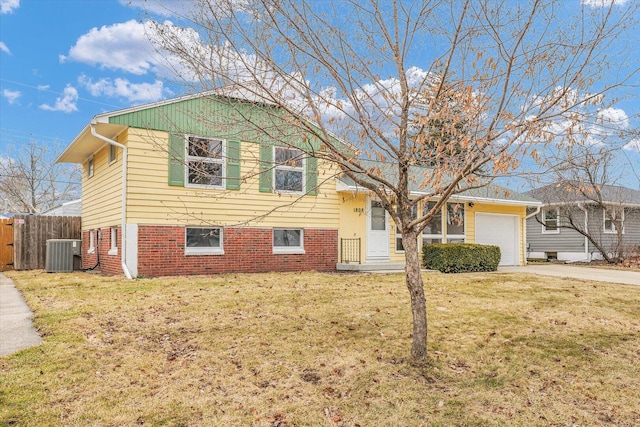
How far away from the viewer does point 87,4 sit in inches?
542

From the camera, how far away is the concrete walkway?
5033 mm

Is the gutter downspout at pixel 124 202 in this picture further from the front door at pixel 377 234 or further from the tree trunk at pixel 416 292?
the tree trunk at pixel 416 292

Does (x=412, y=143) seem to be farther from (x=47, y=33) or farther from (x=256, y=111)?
(x=47, y=33)

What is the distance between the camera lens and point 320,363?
4559 millimetres

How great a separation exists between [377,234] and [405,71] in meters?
9.88

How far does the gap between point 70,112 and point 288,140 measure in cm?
3118

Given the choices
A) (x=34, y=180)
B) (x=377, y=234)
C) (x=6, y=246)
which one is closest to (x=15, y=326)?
(x=377, y=234)

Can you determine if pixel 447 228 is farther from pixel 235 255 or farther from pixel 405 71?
pixel 405 71

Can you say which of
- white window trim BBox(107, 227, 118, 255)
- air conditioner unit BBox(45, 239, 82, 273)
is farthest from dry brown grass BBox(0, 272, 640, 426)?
air conditioner unit BBox(45, 239, 82, 273)

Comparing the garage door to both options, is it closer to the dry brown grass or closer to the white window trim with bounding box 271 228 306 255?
the white window trim with bounding box 271 228 306 255

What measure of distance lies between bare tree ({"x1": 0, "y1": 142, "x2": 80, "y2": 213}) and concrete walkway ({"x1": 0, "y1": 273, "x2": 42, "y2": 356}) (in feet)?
91.3

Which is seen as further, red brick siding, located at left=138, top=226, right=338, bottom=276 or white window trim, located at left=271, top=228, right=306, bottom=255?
white window trim, located at left=271, top=228, right=306, bottom=255

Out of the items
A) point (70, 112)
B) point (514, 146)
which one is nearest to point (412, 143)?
point (514, 146)

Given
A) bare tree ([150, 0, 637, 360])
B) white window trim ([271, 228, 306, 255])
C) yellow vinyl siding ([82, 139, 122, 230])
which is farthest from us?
white window trim ([271, 228, 306, 255])
